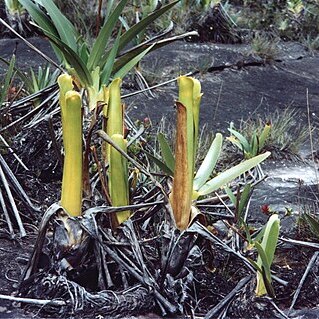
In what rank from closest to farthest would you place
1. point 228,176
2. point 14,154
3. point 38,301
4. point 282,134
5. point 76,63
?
1. point 38,301
2. point 228,176
3. point 76,63
4. point 14,154
5. point 282,134

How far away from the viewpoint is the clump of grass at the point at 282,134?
12.6ft

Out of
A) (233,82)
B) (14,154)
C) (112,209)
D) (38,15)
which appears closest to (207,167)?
(112,209)

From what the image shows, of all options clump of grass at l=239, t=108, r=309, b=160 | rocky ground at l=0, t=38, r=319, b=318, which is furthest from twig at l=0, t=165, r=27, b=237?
clump of grass at l=239, t=108, r=309, b=160

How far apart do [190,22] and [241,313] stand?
4695 mm

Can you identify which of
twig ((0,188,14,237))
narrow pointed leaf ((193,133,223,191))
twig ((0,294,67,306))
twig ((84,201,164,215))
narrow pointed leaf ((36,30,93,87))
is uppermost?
narrow pointed leaf ((36,30,93,87))

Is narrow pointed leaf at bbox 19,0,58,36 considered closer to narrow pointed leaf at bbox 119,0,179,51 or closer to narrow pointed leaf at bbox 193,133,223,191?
narrow pointed leaf at bbox 119,0,179,51

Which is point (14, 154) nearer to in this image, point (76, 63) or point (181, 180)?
point (76, 63)

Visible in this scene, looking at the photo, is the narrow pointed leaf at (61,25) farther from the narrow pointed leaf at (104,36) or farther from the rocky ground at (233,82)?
the rocky ground at (233,82)

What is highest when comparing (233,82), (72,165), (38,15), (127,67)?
(38,15)

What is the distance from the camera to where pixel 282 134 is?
391 cm

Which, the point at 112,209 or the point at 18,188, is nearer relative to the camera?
the point at 112,209

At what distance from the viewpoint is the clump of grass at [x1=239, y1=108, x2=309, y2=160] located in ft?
12.6

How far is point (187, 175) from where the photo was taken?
1687 millimetres

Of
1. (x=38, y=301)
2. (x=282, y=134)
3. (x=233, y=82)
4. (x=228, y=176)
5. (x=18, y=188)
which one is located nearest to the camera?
(x=38, y=301)
